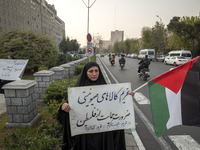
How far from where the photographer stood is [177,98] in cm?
245

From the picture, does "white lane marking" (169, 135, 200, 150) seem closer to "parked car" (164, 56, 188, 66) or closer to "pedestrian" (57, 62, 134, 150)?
"pedestrian" (57, 62, 134, 150)

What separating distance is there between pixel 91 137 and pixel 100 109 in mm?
408

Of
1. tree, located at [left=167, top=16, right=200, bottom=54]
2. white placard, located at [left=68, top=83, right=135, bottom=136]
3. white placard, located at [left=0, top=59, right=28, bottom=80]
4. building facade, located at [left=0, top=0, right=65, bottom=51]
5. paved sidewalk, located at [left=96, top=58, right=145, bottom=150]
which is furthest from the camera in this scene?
building facade, located at [left=0, top=0, right=65, bottom=51]

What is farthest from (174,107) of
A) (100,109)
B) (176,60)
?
(176,60)

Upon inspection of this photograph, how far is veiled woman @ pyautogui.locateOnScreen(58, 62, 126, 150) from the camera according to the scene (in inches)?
87.7

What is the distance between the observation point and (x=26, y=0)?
61.1 m

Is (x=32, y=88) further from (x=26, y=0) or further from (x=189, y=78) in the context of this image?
(x=26, y=0)

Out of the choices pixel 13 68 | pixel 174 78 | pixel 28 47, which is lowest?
pixel 13 68

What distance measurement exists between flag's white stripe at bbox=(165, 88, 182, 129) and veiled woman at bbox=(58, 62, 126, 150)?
788 millimetres

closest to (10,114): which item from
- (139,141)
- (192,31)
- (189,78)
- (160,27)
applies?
(139,141)

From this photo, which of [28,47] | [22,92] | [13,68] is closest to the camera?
[22,92]

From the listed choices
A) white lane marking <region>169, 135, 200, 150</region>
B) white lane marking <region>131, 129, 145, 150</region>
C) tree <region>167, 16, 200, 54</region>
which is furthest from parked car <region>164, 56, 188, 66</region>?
white lane marking <region>131, 129, 145, 150</region>

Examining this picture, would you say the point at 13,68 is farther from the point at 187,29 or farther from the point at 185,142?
the point at 187,29

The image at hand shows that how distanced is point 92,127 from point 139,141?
1851 mm
